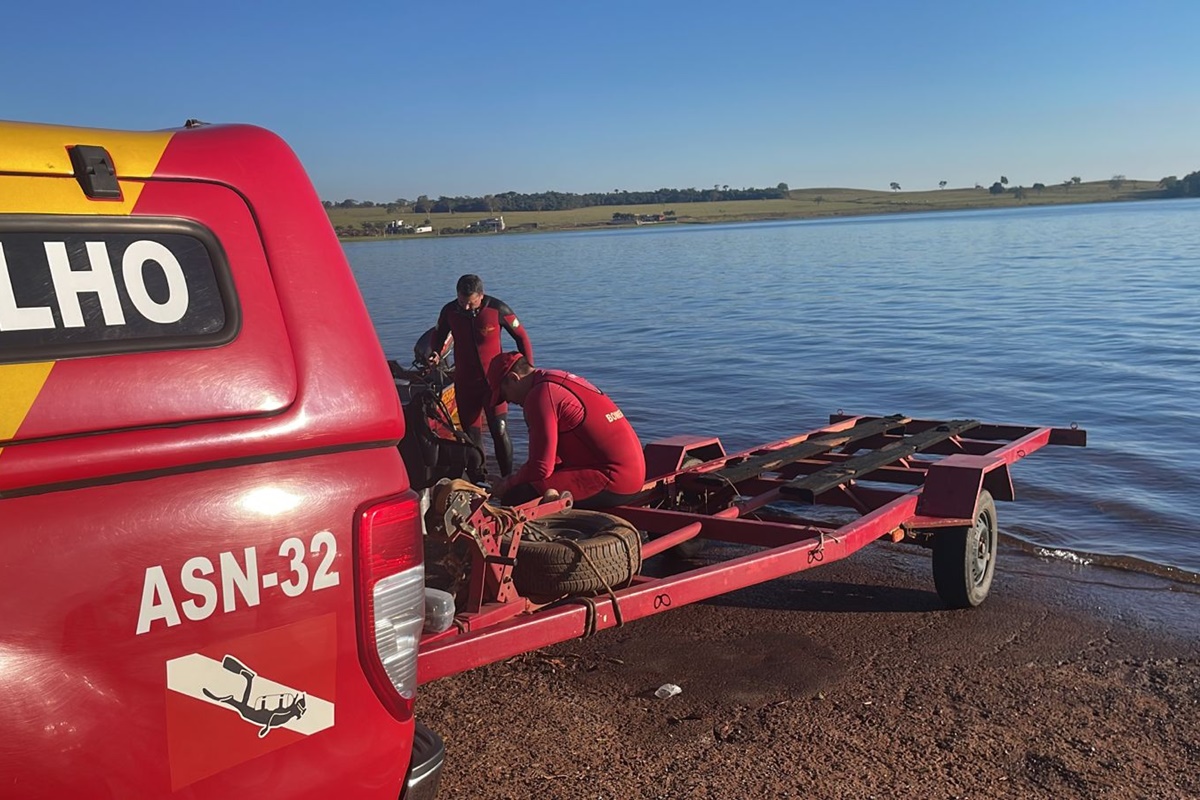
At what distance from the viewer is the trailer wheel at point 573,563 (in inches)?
179

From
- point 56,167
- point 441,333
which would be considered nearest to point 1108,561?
point 441,333

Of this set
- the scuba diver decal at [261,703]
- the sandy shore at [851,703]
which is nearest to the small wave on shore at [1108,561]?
the sandy shore at [851,703]

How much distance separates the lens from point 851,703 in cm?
493

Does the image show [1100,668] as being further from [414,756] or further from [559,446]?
[414,756]

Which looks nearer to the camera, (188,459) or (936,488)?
(188,459)

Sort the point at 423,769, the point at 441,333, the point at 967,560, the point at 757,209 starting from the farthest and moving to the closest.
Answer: the point at 757,209 < the point at 441,333 < the point at 967,560 < the point at 423,769

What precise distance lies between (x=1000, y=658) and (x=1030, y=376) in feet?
40.5

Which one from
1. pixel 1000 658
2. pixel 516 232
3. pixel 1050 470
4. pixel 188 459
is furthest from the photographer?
pixel 516 232

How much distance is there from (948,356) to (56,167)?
18.9 meters

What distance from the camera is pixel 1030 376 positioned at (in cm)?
1677

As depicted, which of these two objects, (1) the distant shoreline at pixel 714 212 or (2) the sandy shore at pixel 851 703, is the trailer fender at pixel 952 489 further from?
(1) the distant shoreline at pixel 714 212

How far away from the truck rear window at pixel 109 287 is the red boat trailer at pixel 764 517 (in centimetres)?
120

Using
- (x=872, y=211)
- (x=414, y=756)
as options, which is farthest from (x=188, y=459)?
(x=872, y=211)

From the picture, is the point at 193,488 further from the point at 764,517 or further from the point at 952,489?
the point at 764,517
